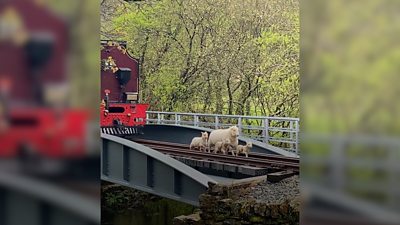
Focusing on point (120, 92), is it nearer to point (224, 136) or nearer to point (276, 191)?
point (224, 136)

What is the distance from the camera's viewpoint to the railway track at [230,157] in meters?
4.18

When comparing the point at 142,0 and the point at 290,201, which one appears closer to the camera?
the point at 290,201

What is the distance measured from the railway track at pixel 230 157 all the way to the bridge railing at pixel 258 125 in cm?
12
